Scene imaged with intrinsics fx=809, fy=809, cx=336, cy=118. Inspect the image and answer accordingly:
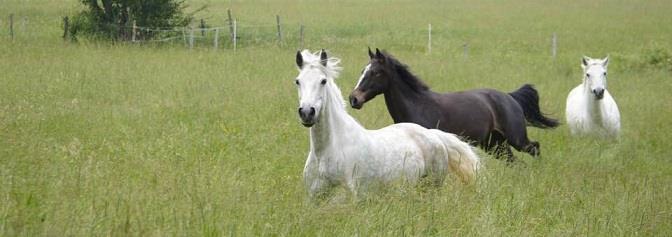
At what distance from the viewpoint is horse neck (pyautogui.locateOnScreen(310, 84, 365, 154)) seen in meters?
6.14

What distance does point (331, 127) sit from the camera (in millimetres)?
6191

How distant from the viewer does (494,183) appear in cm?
686

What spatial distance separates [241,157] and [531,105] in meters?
4.89

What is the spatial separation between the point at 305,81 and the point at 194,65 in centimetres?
1274

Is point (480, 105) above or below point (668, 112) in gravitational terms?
above

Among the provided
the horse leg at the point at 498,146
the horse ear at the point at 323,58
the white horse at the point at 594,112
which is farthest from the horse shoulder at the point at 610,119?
the horse ear at the point at 323,58

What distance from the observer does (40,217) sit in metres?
4.14

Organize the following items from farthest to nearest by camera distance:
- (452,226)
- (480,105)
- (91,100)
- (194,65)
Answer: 1. (194,65)
2. (91,100)
3. (480,105)
4. (452,226)

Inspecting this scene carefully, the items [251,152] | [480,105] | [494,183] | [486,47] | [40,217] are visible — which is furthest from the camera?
[486,47]

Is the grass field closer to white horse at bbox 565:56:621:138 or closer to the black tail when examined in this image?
white horse at bbox 565:56:621:138

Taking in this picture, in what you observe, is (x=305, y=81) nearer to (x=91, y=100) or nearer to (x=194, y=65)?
(x=91, y=100)

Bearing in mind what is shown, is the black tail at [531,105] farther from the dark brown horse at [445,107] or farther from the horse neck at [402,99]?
the horse neck at [402,99]

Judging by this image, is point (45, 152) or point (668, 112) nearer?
point (45, 152)

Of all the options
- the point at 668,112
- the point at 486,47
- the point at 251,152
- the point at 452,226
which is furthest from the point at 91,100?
the point at 486,47
